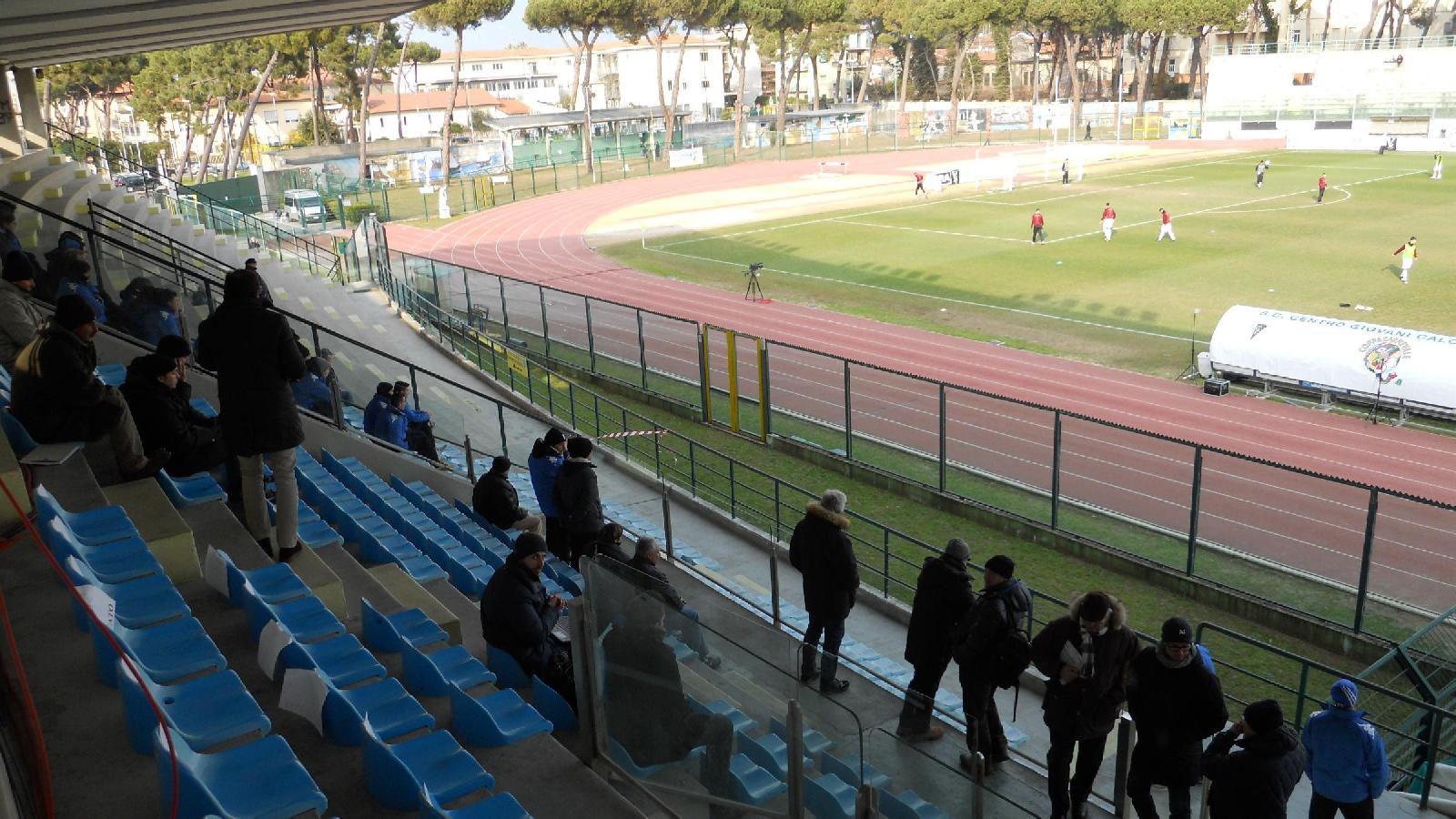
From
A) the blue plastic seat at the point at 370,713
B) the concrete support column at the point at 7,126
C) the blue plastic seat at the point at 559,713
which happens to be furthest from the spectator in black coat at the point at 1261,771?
the concrete support column at the point at 7,126

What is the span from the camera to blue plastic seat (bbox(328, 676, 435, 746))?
4.74m

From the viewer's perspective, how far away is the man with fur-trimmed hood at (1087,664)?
17.7ft

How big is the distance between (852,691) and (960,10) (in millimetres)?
85714

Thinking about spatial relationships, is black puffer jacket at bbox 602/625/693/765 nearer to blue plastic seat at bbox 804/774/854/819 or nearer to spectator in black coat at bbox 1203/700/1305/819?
blue plastic seat at bbox 804/774/854/819

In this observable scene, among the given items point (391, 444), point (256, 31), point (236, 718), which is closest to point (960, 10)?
point (256, 31)

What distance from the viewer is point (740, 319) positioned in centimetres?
2902

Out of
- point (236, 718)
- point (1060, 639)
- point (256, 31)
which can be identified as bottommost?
point (1060, 639)

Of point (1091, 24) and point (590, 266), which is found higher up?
point (1091, 24)

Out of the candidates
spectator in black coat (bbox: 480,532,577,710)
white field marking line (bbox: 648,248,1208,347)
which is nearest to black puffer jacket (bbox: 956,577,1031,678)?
spectator in black coat (bbox: 480,532,577,710)

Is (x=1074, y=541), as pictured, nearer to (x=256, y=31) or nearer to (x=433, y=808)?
(x=433, y=808)

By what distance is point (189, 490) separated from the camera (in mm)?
7094

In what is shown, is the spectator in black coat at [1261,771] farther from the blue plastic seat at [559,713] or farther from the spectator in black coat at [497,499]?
the spectator in black coat at [497,499]

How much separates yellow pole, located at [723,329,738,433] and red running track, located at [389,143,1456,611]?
2.33 feet

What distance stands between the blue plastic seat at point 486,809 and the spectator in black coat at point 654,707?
2.09 ft
